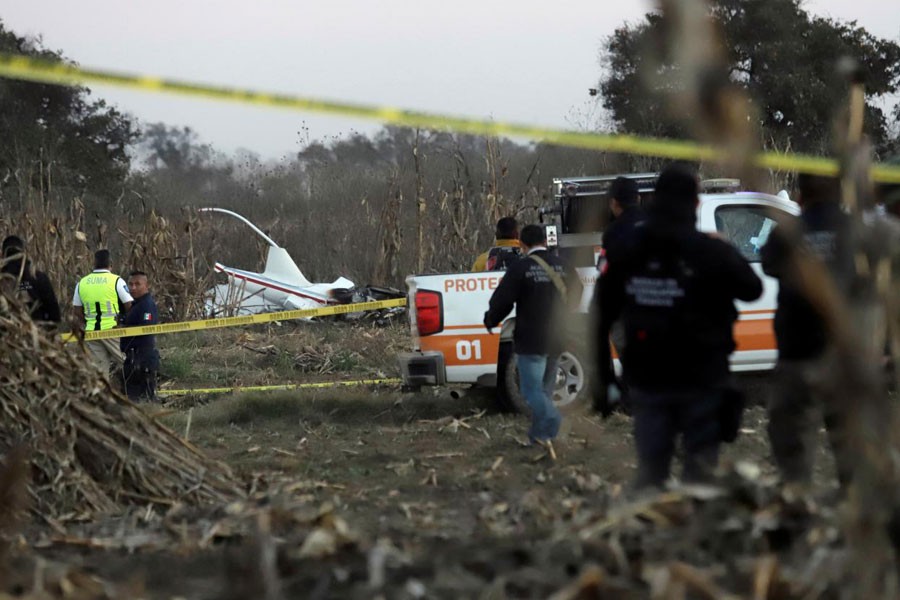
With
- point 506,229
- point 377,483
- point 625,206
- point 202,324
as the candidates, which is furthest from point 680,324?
point 202,324

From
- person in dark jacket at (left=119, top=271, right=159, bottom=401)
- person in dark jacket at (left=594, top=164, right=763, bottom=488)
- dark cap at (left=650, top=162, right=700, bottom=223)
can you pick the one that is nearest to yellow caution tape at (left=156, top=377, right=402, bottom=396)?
person in dark jacket at (left=119, top=271, right=159, bottom=401)

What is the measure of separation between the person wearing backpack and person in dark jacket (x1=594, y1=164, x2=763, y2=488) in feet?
18.5

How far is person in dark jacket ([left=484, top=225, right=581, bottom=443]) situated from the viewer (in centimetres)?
895

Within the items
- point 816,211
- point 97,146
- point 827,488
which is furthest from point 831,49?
point 827,488

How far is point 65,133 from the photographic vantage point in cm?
3584

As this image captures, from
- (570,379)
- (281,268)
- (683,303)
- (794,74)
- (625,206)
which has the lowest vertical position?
(570,379)

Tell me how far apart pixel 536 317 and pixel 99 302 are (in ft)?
19.2

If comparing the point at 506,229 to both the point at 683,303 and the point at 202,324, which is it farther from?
the point at 683,303

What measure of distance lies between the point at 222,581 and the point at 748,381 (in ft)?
28.3

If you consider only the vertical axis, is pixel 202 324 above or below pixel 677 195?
below

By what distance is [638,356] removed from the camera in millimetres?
5449

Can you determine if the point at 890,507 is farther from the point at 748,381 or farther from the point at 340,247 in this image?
the point at 340,247

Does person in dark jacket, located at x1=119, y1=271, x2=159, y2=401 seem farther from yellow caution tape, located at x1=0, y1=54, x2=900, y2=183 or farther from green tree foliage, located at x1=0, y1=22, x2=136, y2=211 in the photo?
green tree foliage, located at x1=0, y1=22, x2=136, y2=211

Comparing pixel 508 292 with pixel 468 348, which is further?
pixel 468 348
